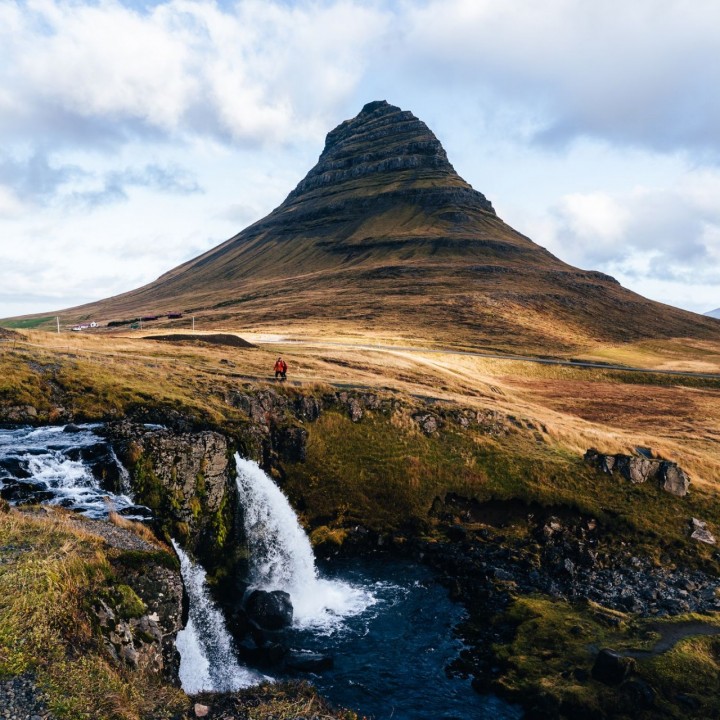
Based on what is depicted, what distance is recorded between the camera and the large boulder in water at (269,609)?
86.3 ft

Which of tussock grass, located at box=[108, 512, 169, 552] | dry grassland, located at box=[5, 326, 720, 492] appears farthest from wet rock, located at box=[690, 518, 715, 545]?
tussock grass, located at box=[108, 512, 169, 552]

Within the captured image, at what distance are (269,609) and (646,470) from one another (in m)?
32.6

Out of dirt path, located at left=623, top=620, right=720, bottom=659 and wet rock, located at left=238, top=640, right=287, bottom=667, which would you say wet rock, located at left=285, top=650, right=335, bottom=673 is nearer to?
wet rock, located at left=238, top=640, right=287, bottom=667

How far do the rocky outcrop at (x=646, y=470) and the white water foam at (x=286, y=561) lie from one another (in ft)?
80.3

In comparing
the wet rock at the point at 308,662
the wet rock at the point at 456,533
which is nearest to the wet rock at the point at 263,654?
the wet rock at the point at 308,662

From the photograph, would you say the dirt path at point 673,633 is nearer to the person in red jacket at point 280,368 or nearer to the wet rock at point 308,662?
the wet rock at point 308,662

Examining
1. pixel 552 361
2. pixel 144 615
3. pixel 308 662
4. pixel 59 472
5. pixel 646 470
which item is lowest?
pixel 308 662

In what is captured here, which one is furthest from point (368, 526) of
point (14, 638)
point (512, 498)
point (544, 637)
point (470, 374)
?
point (470, 374)

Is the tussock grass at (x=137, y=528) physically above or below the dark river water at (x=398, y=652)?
above

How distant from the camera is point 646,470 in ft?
138

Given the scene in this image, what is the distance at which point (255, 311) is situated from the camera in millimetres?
179250

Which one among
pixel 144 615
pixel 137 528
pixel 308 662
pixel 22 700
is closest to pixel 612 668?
pixel 308 662

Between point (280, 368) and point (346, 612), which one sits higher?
point (280, 368)

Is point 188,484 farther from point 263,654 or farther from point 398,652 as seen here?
point 398,652
